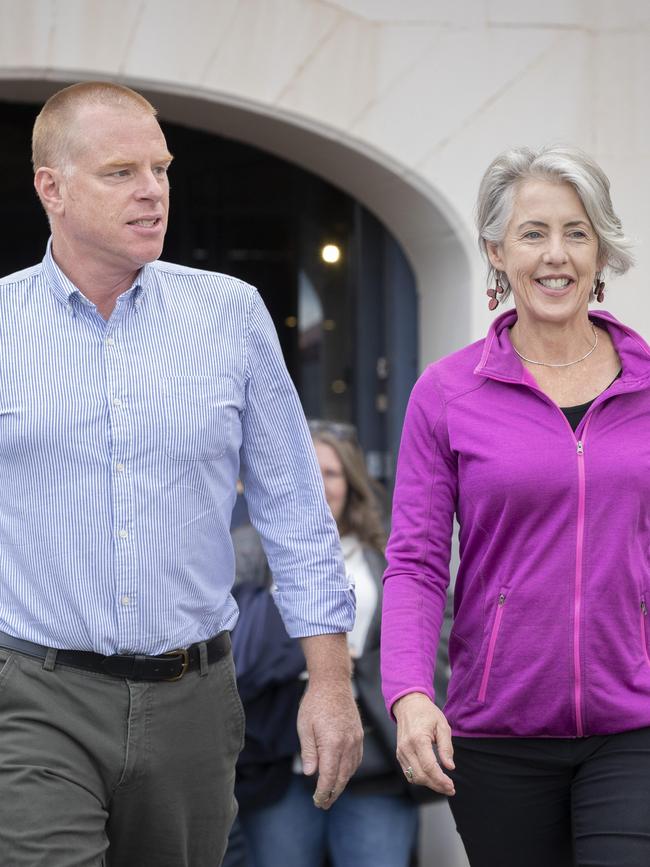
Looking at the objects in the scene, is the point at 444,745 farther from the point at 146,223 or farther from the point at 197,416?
the point at 146,223

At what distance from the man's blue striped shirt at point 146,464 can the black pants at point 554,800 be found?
491mm

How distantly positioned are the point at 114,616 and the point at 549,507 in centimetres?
94

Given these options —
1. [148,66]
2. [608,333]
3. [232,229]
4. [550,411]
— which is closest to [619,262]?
[608,333]

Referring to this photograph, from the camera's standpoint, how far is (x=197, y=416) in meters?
3.06

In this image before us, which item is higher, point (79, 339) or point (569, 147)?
point (569, 147)

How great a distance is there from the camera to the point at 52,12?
5531 mm

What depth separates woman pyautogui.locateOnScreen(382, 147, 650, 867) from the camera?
2.93 m

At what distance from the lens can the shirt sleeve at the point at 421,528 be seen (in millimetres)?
3127

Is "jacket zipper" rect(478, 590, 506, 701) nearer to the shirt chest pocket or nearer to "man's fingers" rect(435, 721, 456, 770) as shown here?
"man's fingers" rect(435, 721, 456, 770)

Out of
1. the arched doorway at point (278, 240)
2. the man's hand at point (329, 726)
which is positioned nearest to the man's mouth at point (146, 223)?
the man's hand at point (329, 726)

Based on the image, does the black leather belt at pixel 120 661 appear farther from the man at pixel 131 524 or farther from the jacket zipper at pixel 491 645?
the jacket zipper at pixel 491 645

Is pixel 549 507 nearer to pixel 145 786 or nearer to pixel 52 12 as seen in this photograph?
pixel 145 786

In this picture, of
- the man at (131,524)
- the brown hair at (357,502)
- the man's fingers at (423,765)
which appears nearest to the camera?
the man's fingers at (423,765)

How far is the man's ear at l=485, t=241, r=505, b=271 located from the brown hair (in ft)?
6.57
